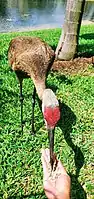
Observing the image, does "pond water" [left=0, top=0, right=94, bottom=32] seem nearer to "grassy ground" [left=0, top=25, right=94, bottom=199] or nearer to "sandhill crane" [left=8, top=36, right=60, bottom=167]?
"grassy ground" [left=0, top=25, right=94, bottom=199]

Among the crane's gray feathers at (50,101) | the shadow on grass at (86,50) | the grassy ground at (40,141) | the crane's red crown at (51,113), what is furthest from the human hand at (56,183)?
the shadow on grass at (86,50)

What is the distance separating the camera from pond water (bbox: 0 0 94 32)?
20.2m

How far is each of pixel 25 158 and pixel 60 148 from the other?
24.6 inches

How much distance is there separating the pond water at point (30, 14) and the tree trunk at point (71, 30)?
10474 millimetres

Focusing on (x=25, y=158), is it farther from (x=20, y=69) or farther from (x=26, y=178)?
(x=20, y=69)

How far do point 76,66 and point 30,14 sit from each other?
1720cm

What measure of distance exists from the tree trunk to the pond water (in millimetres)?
10474

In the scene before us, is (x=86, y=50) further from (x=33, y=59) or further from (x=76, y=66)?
(x=33, y=59)

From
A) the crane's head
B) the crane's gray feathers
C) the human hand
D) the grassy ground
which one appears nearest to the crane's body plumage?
the grassy ground

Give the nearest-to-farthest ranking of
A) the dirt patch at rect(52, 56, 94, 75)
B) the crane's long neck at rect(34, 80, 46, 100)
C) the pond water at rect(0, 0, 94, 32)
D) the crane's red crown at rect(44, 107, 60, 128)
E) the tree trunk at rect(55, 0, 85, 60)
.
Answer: the crane's red crown at rect(44, 107, 60, 128), the crane's long neck at rect(34, 80, 46, 100), the tree trunk at rect(55, 0, 85, 60), the dirt patch at rect(52, 56, 94, 75), the pond water at rect(0, 0, 94, 32)

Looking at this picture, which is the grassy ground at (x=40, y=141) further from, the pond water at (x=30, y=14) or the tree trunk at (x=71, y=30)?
the pond water at (x=30, y=14)

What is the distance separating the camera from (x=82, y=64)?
332 inches

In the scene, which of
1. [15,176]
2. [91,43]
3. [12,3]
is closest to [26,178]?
[15,176]

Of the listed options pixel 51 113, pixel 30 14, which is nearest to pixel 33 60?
pixel 51 113
